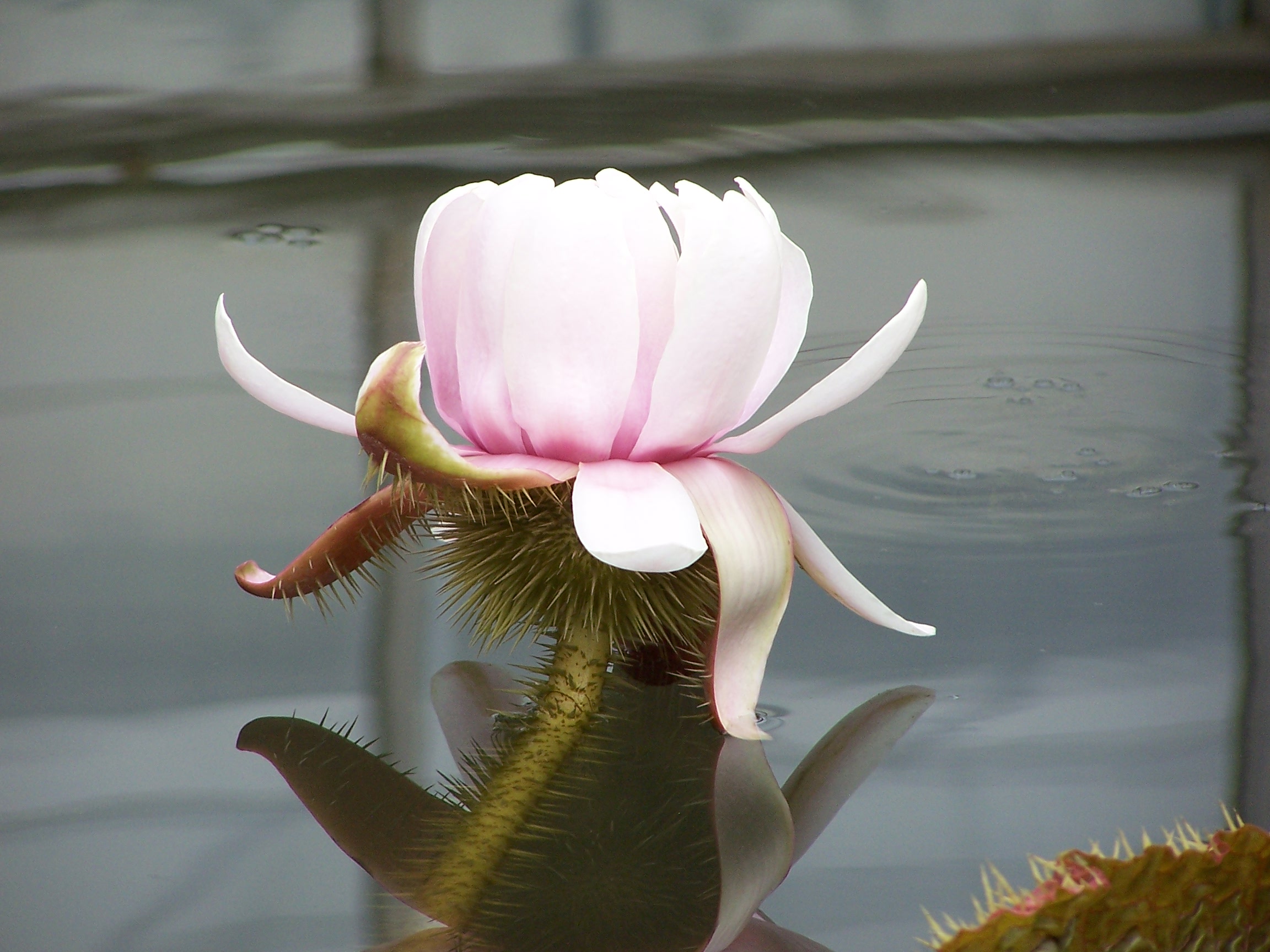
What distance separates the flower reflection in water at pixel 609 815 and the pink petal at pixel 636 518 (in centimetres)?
6

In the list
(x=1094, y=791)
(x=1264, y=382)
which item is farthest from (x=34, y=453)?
(x=1264, y=382)

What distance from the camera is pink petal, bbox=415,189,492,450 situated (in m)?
0.28

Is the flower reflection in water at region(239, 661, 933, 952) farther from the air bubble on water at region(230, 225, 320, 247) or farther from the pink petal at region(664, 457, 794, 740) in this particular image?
the air bubble on water at region(230, 225, 320, 247)

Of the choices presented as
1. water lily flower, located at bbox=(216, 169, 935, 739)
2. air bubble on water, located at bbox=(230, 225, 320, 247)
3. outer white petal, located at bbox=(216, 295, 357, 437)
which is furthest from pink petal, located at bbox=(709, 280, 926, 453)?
air bubble on water, located at bbox=(230, 225, 320, 247)

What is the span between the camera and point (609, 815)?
258mm

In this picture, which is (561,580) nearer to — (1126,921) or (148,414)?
(1126,921)

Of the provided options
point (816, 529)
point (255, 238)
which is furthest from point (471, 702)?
point (255, 238)

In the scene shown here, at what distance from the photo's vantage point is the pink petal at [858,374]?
0.93 feet

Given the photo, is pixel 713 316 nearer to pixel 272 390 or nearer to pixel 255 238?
pixel 272 390

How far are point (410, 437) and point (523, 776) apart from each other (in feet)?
0.27

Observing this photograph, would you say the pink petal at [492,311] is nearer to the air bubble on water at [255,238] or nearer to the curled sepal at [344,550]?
the curled sepal at [344,550]

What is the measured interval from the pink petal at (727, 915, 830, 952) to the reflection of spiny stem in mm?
51

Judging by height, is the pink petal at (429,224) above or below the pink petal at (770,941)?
above

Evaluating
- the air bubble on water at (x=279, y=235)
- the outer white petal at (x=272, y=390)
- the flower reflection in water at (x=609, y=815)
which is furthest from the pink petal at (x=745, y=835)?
the air bubble on water at (x=279, y=235)
